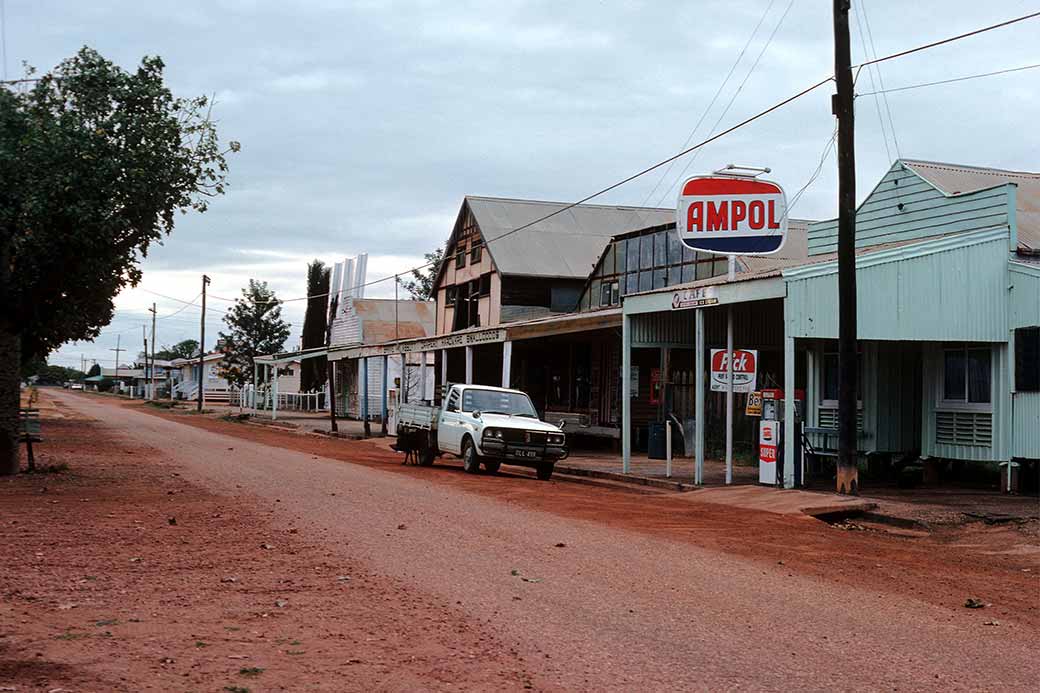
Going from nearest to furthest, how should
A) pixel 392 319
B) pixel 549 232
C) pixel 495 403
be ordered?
1. pixel 495 403
2. pixel 549 232
3. pixel 392 319

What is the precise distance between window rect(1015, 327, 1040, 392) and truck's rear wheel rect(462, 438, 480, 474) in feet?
35.0

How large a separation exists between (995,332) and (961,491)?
9.39 ft

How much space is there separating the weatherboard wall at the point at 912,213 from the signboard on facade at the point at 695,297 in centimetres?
443

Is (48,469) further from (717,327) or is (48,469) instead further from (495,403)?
(717,327)

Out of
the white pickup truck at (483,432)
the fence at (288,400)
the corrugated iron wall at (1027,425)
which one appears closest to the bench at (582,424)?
the white pickup truck at (483,432)

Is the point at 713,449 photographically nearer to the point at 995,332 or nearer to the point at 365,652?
the point at 995,332

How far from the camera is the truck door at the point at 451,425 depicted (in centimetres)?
2480

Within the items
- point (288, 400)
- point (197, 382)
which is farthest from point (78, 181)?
point (197, 382)

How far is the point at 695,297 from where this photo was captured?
830 inches

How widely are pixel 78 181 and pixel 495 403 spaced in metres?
10.1

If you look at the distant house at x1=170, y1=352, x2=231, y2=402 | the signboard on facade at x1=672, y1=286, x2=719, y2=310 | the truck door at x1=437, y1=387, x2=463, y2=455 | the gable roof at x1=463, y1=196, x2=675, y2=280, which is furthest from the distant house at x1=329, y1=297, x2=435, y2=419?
the signboard on facade at x1=672, y1=286, x2=719, y2=310

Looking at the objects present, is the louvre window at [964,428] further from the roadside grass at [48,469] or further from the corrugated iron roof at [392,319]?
the corrugated iron roof at [392,319]

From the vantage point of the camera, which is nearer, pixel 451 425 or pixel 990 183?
pixel 990 183

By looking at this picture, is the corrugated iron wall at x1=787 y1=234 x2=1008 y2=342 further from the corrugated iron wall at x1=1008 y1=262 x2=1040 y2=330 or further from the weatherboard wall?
the weatherboard wall
